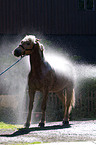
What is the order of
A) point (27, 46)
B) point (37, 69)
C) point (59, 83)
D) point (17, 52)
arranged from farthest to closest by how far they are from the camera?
point (59, 83)
point (37, 69)
point (27, 46)
point (17, 52)

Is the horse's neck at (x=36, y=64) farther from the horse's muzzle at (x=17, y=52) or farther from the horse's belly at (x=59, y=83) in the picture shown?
the horse's belly at (x=59, y=83)

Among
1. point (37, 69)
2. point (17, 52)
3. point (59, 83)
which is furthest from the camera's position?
point (59, 83)

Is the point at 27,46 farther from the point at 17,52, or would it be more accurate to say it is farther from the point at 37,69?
the point at 37,69

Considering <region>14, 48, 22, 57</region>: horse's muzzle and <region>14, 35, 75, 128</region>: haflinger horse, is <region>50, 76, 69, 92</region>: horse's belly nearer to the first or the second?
<region>14, 35, 75, 128</region>: haflinger horse

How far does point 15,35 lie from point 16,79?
10.0m

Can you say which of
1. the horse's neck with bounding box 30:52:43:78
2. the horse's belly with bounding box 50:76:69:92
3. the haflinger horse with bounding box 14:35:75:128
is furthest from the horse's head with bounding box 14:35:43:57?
the horse's belly with bounding box 50:76:69:92

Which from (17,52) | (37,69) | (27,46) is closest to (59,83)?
(37,69)

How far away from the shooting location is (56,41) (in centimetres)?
2352

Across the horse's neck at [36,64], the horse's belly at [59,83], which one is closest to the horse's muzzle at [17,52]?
the horse's neck at [36,64]

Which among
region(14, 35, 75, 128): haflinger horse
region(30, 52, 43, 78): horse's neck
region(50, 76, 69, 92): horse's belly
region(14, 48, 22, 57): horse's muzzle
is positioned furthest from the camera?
region(50, 76, 69, 92): horse's belly

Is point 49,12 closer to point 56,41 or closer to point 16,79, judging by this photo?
point 56,41

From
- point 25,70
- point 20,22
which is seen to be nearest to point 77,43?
point 20,22

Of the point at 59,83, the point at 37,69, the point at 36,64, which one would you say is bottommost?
the point at 59,83

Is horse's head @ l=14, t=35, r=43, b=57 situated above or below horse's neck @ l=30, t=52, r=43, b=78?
above
